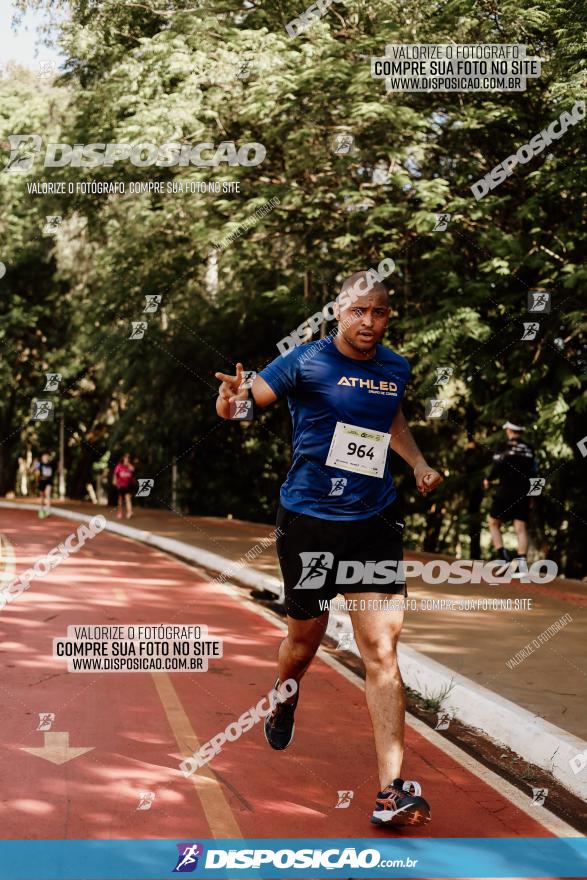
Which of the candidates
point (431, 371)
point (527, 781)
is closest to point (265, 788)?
point (527, 781)

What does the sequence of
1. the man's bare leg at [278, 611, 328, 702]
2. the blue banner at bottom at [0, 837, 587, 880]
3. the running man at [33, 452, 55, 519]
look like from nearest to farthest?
the blue banner at bottom at [0, 837, 587, 880] → the man's bare leg at [278, 611, 328, 702] → the running man at [33, 452, 55, 519]

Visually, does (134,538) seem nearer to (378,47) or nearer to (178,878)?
(378,47)

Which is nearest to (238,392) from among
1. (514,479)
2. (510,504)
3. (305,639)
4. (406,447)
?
(406,447)

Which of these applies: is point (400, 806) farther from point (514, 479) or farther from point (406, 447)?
point (514, 479)

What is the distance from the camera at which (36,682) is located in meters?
7.54

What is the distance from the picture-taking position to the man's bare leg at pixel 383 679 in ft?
15.3

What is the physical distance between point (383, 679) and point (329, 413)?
3.85 feet

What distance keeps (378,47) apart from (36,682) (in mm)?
10373

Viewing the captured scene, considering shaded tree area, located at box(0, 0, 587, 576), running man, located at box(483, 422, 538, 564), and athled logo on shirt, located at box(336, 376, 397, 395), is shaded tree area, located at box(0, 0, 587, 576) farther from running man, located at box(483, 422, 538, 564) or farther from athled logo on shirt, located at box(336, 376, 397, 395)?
athled logo on shirt, located at box(336, 376, 397, 395)

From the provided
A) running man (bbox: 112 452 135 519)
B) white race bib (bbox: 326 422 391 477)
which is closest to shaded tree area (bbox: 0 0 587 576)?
running man (bbox: 112 452 135 519)

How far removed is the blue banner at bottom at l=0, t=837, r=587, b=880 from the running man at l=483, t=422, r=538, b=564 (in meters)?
8.50

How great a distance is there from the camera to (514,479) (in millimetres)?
12875

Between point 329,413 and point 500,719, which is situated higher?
point 329,413

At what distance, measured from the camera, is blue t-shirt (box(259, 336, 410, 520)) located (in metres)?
4.85
